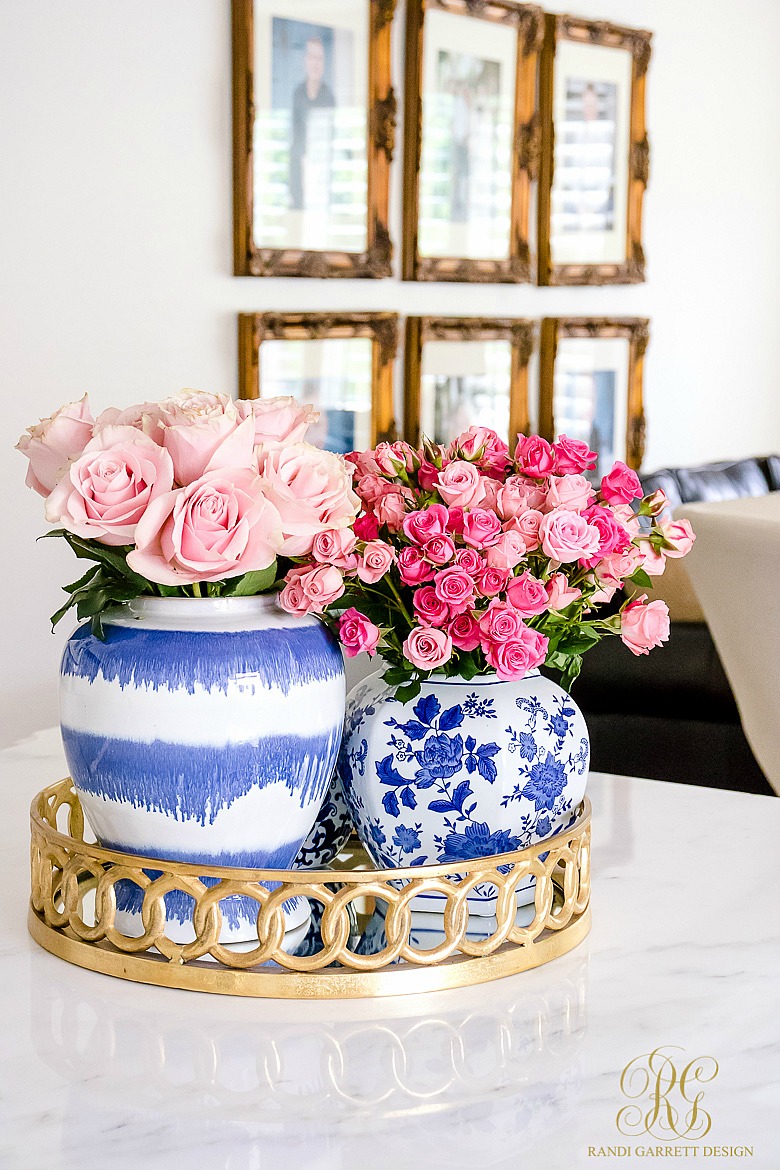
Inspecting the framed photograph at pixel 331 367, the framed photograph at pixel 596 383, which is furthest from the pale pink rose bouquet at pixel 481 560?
the framed photograph at pixel 596 383

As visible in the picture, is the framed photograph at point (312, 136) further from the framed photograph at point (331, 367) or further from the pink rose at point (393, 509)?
the pink rose at point (393, 509)

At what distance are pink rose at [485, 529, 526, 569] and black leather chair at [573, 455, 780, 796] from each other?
1.77 m


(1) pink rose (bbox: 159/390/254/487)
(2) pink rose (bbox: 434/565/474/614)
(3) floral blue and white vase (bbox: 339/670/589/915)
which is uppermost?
(1) pink rose (bbox: 159/390/254/487)

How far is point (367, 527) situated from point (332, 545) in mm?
83

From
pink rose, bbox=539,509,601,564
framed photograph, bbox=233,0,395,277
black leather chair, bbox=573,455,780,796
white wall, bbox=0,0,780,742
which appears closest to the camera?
pink rose, bbox=539,509,601,564

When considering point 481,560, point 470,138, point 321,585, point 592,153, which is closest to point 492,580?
point 481,560

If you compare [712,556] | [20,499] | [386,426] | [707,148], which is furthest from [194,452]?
[707,148]

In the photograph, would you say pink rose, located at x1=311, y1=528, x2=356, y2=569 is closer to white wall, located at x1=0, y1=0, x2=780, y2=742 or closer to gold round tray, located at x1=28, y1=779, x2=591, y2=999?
gold round tray, located at x1=28, y1=779, x2=591, y2=999

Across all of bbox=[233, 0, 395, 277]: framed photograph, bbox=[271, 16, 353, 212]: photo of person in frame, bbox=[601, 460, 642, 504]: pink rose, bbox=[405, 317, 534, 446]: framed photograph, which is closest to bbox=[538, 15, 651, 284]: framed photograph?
bbox=[405, 317, 534, 446]: framed photograph

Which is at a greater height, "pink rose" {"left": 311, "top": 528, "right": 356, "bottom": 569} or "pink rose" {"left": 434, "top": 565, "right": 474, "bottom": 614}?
"pink rose" {"left": 311, "top": 528, "right": 356, "bottom": 569}

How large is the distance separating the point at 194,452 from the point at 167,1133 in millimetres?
400

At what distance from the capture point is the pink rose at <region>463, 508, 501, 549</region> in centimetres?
92

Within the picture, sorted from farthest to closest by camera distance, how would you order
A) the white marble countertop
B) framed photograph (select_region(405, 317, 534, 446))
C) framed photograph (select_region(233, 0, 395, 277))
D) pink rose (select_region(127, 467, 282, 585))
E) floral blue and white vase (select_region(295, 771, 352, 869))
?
framed photograph (select_region(405, 317, 534, 446)), framed photograph (select_region(233, 0, 395, 277)), floral blue and white vase (select_region(295, 771, 352, 869)), pink rose (select_region(127, 467, 282, 585)), the white marble countertop

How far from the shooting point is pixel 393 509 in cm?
95
